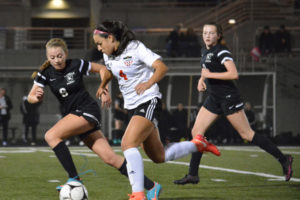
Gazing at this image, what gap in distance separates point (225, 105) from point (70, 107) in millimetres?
2186

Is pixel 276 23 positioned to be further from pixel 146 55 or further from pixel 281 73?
pixel 146 55

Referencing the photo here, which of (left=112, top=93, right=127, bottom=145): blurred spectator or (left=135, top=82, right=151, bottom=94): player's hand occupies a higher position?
(left=135, top=82, right=151, bottom=94): player's hand

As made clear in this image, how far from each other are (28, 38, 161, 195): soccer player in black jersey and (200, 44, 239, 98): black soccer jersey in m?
1.69

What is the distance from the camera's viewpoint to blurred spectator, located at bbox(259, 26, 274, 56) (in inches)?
838

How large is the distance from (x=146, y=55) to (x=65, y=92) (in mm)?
1275

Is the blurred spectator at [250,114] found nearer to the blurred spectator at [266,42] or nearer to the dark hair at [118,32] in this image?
the blurred spectator at [266,42]

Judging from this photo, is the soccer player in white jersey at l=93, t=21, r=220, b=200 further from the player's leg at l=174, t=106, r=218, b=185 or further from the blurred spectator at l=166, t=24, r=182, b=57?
the blurred spectator at l=166, t=24, r=182, b=57

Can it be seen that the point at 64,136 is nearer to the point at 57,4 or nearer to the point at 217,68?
the point at 217,68

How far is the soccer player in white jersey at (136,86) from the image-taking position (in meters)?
5.55

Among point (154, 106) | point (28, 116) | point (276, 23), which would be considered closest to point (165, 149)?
point (154, 106)

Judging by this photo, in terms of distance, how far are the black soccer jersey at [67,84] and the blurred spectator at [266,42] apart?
15565 millimetres

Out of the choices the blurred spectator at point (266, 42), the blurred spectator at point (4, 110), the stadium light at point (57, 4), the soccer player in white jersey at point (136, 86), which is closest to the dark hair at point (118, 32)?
the soccer player in white jersey at point (136, 86)

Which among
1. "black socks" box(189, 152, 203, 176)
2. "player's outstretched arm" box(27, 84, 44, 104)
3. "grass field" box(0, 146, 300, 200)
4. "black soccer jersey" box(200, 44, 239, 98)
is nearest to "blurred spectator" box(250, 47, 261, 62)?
"grass field" box(0, 146, 300, 200)

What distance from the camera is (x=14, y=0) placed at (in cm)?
3139
